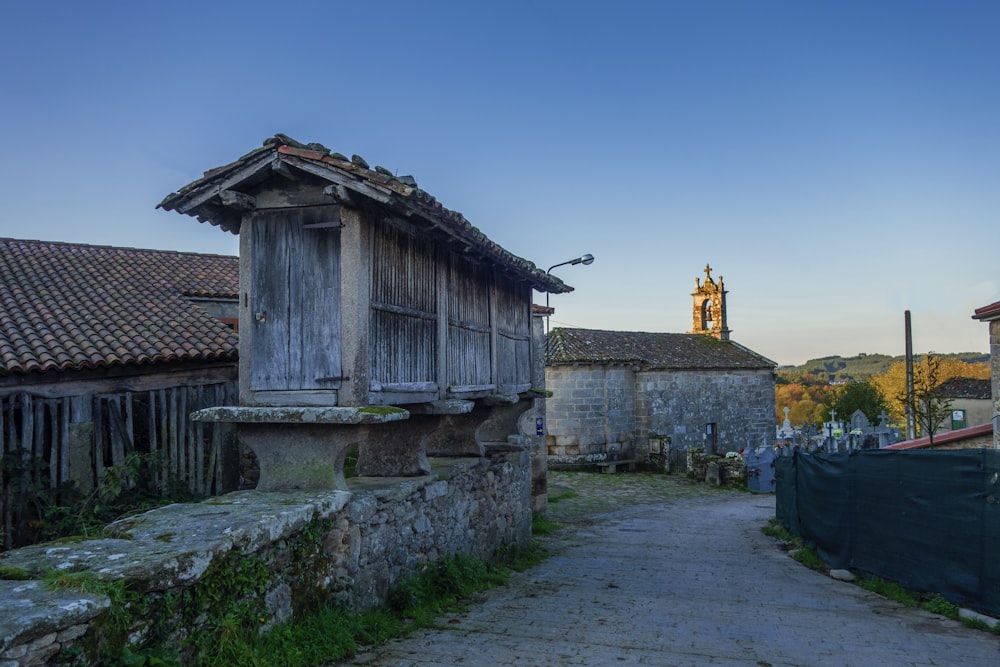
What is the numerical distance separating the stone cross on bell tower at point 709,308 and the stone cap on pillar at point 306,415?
2572cm

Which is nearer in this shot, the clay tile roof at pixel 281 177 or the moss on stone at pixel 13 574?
the moss on stone at pixel 13 574

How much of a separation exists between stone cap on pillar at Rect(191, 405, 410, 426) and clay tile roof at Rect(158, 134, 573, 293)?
1.54 meters

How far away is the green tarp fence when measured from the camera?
17.5 ft

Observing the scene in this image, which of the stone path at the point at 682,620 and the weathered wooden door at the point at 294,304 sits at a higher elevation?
the weathered wooden door at the point at 294,304

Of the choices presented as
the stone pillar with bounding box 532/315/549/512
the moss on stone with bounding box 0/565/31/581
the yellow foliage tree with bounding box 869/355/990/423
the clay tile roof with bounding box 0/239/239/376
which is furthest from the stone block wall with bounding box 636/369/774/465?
the moss on stone with bounding box 0/565/31/581

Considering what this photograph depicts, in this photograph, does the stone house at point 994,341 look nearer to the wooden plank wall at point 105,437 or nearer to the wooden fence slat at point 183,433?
the wooden plank wall at point 105,437

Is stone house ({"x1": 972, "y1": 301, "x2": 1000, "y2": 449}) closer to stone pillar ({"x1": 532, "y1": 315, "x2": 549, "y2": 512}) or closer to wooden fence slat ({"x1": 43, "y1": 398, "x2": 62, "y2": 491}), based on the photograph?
stone pillar ({"x1": 532, "y1": 315, "x2": 549, "y2": 512})

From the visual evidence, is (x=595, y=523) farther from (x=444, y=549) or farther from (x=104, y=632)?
(x=104, y=632)

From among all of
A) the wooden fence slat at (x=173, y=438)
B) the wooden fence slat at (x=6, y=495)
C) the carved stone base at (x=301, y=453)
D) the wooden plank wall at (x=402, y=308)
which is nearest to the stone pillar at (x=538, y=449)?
the wooden fence slat at (x=173, y=438)

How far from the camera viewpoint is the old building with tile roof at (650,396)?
74.6 feet

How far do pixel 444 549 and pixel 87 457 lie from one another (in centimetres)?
417

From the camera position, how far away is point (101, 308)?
9961 millimetres

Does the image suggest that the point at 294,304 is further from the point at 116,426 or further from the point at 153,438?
the point at 116,426

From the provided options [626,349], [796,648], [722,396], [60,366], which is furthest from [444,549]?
[722,396]
